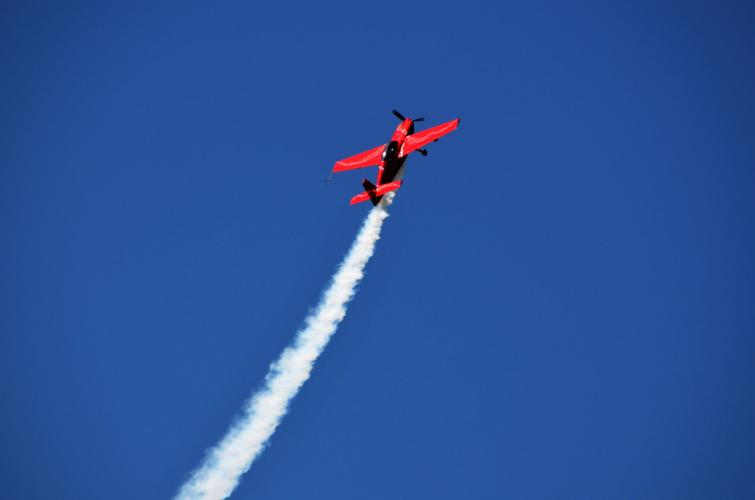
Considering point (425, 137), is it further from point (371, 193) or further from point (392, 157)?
point (371, 193)

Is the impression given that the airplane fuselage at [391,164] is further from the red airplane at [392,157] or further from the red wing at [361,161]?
the red wing at [361,161]

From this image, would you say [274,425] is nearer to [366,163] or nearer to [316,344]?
[316,344]

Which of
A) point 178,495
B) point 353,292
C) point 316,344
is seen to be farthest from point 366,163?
point 178,495

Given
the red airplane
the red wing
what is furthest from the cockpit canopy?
the red wing

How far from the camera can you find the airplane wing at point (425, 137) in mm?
54188

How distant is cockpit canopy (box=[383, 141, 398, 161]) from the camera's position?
53438 mm

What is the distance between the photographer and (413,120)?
5703 cm

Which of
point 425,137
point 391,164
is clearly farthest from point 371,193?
point 425,137

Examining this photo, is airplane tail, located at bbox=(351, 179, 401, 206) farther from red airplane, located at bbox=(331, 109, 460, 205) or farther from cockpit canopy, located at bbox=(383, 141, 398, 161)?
cockpit canopy, located at bbox=(383, 141, 398, 161)

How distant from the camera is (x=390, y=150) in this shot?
53.6 m

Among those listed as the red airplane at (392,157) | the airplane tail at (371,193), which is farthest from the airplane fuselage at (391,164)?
the airplane tail at (371,193)

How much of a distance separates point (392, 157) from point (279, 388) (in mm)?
15725

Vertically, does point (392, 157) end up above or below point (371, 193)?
above

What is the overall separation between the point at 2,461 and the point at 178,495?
220ft
